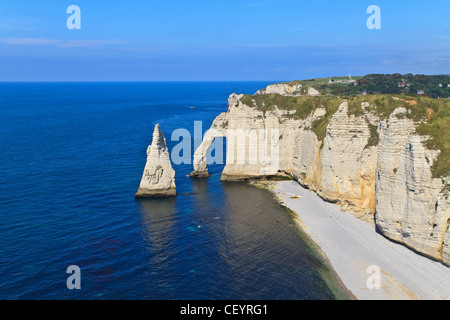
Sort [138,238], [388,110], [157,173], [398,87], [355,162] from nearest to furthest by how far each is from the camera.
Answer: [138,238] → [388,110] → [355,162] → [157,173] → [398,87]

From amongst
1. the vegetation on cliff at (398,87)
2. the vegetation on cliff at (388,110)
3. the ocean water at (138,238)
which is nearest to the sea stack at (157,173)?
the ocean water at (138,238)

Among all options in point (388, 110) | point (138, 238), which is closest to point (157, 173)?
point (138, 238)

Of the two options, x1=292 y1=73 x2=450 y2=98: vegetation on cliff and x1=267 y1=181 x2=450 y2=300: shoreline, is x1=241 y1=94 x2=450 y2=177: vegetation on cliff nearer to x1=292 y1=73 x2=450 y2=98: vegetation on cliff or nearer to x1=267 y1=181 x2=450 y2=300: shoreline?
x1=267 y1=181 x2=450 y2=300: shoreline

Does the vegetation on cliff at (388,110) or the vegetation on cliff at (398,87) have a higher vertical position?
the vegetation on cliff at (398,87)

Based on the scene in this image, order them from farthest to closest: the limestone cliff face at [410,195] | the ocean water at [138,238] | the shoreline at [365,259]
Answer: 1. the limestone cliff face at [410,195]
2. the ocean water at [138,238]
3. the shoreline at [365,259]

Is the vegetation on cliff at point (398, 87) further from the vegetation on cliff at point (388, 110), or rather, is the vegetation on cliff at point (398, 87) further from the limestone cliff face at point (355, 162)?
the limestone cliff face at point (355, 162)

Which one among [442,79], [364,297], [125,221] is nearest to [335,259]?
[364,297]

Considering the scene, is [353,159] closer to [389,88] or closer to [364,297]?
[364,297]

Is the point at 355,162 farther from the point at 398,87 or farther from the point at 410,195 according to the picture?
the point at 398,87
